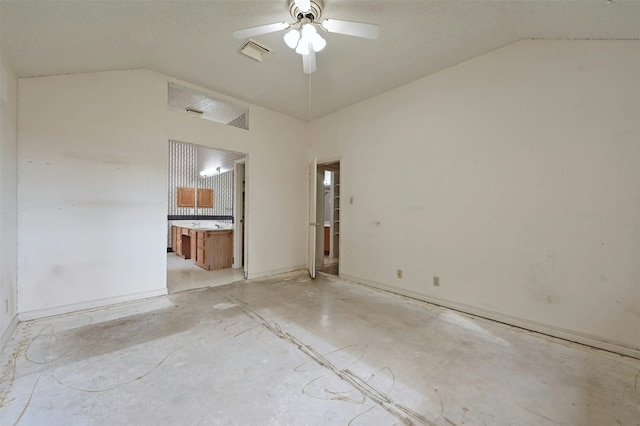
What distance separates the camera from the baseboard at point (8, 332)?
2.07 meters

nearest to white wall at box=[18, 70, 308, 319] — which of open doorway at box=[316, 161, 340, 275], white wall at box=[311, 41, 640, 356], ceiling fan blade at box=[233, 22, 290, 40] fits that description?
ceiling fan blade at box=[233, 22, 290, 40]

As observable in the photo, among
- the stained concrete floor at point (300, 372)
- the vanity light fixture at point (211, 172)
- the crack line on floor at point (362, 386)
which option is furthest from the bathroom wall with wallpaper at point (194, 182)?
the crack line on floor at point (362, 386)

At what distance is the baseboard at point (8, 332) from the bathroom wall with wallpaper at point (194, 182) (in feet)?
15.3

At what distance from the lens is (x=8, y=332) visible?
2225 mm

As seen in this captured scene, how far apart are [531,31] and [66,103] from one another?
191 inches

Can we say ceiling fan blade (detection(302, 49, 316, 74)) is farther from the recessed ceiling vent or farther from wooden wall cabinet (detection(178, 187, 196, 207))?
wooden wall cabinet (detection(178, 187, 196, 207))

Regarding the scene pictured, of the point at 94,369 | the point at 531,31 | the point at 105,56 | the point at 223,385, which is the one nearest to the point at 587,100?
the point at 531,31

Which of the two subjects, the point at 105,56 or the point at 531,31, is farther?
the point at 105,56

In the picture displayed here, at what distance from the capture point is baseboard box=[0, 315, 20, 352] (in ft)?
6.79

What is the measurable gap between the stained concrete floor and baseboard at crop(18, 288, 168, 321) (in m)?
0.11

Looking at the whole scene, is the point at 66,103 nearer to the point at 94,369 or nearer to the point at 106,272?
the point at 106,272

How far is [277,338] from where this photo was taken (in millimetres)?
2342

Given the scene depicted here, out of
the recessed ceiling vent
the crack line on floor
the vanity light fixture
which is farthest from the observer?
the vanity light fixture

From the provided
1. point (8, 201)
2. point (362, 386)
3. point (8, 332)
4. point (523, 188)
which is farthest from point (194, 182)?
point (523, 188)
